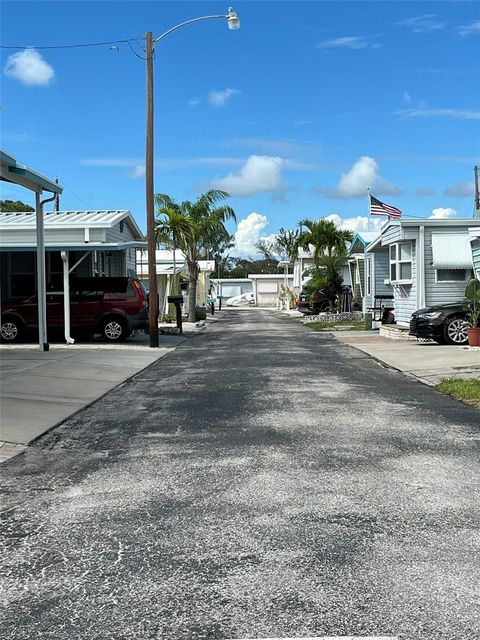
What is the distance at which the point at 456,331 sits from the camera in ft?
60.3

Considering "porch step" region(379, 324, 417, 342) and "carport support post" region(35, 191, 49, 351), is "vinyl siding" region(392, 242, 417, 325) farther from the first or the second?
"carport support post" region(35, 191, 49, 351)

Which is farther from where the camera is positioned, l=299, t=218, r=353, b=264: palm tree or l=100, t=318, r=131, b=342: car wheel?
l=299, t=218, r=353, b=264: palm tree

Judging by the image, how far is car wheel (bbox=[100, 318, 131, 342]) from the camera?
67.5ft

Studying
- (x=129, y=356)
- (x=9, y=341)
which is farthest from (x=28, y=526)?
(x=9, y=341)

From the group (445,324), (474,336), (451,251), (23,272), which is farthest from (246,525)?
(23,272)

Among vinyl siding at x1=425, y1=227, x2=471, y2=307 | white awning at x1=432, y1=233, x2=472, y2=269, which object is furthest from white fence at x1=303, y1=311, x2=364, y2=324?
white awning at x1=432, y1=233, x2=472, y2=269

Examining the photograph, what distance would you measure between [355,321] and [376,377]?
2076cm

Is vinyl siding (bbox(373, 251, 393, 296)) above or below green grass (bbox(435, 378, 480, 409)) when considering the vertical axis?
above

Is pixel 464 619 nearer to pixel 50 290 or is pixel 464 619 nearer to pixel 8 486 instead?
pixel 8 486

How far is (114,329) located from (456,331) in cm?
949

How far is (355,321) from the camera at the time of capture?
110ft

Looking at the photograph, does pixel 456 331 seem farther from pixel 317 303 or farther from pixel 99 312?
pixel 317 303

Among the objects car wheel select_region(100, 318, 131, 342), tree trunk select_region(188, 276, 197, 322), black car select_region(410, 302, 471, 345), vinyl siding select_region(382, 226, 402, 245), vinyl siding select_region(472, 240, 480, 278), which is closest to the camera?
vinyl siding select_region(472, 240, 480, 278)

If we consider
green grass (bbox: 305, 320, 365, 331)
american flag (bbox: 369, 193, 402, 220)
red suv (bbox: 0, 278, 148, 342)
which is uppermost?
american flag (bbox: 369, 193, 402, 220)
